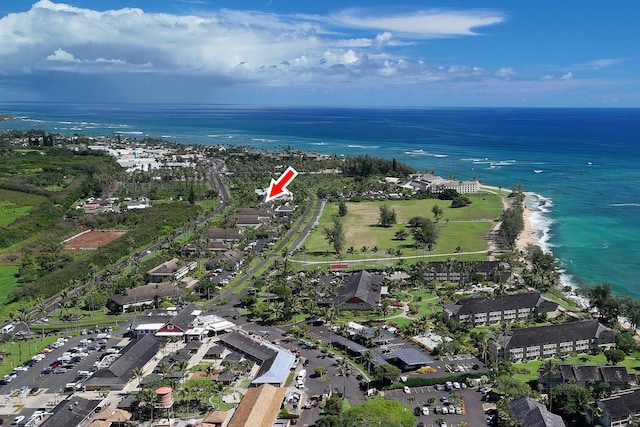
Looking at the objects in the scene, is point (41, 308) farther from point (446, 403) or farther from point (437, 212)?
point (437, 212)

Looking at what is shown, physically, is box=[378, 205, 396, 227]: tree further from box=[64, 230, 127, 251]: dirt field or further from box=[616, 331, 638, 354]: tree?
box=[616, 331, 638, 354]: tree

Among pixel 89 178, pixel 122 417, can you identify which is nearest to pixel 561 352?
pixel 122 417

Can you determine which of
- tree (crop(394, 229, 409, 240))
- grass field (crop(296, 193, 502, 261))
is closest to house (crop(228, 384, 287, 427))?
grass field (crop(296, 193, 502, 261))

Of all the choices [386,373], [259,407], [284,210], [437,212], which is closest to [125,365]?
Answer: [259,407]

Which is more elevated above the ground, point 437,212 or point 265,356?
point 437,212

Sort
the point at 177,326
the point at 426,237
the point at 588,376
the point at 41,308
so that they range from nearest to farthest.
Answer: the point at 588,376 → the point at 177,326 → the point at 41,308 → the point at 426,237

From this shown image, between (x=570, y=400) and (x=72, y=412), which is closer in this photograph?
(x=72, y=412)

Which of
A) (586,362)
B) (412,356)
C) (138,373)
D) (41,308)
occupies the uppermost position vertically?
(138,373)
